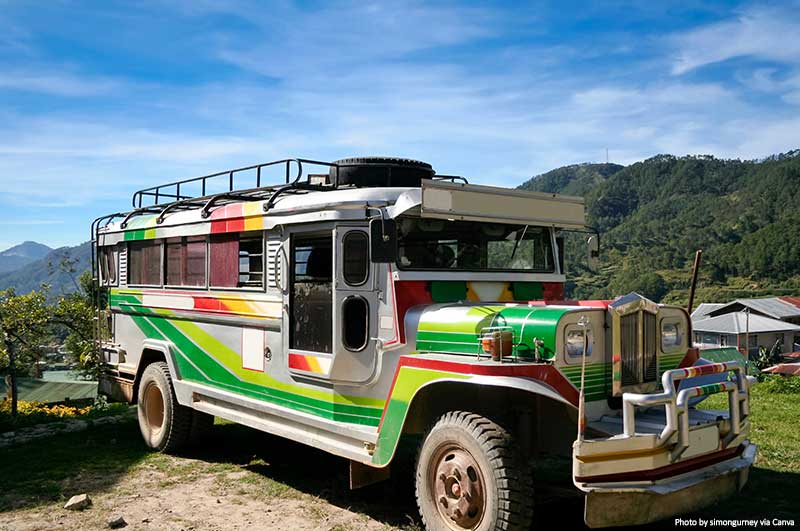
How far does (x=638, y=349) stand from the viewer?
5156 mm

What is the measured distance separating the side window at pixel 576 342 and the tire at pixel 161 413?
5319mm

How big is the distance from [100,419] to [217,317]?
4436 millimetres

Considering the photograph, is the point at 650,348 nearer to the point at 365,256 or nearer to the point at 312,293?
the point at 365,256

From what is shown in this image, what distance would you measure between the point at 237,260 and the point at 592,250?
3.71 m

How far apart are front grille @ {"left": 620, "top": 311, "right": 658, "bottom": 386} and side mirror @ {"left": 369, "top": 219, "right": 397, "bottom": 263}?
5.94ft

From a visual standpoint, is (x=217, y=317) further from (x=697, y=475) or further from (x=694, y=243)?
(x=694, y=243)

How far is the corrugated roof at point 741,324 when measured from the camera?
65.9 meters

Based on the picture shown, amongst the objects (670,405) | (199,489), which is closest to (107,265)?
(199,489)

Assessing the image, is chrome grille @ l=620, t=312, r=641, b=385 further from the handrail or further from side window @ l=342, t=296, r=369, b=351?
side window @ l=342, t=296, r=369, b=351

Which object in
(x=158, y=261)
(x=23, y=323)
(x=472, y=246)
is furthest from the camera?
(x=23, y=323)

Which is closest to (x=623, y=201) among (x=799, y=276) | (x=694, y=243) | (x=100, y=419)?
(x=694, y=243)

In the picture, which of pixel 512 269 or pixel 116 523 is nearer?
pixel 116 523

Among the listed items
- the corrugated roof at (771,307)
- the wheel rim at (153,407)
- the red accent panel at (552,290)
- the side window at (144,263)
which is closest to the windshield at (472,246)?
the red accent panel at (552,290)

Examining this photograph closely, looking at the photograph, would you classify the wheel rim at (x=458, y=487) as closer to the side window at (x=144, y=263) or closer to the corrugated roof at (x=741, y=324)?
the side window at (x=144, y=263)
